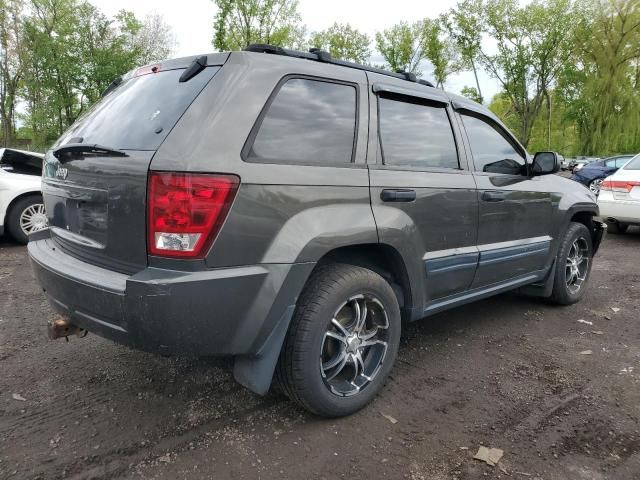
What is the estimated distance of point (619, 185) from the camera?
7988mm

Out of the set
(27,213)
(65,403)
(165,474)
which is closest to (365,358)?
(165,474)

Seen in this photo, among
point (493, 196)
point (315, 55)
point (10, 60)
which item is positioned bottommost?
point (493, 196)

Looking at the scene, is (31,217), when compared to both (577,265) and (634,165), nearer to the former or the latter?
(577,265)

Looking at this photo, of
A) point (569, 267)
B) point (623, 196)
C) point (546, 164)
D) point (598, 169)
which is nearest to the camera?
point (546, 164)

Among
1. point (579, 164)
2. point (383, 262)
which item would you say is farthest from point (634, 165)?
point (579, 164)

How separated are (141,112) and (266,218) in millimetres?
885

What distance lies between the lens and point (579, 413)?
2668mm

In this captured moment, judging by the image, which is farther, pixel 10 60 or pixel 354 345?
pixel 10 60

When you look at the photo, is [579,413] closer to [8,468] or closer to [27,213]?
[8,468]

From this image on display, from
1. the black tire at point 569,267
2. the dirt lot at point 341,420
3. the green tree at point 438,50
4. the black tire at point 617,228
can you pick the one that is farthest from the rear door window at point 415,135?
the green tree at point 438,50

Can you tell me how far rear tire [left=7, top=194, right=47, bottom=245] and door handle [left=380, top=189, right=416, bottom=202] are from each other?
6.02 m

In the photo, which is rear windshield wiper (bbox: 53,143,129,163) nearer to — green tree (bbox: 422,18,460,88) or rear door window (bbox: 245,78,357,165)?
rear door window (bbox: 245,78,357,165)

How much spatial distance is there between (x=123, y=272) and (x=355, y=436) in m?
1.39

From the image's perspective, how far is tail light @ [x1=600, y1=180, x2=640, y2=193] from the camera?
7.82m
